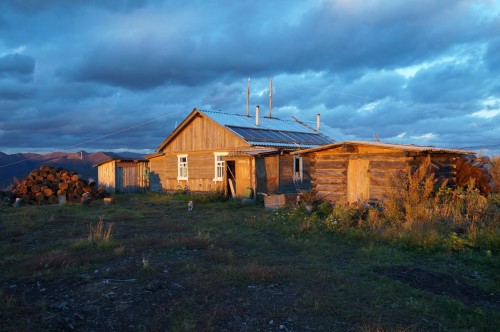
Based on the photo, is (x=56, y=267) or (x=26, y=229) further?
(x=26, y=229)

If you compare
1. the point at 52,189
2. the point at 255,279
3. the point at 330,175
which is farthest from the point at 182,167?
the point at 255,279

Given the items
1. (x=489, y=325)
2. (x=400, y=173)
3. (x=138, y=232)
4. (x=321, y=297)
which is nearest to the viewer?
(x=489, y=325)

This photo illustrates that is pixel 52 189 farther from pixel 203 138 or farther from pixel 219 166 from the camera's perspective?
pixel 219 166

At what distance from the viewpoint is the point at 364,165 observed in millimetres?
14312

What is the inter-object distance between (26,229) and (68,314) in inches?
311

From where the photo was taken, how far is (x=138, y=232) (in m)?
11.1

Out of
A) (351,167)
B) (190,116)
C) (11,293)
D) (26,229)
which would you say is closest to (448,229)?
(351,167)

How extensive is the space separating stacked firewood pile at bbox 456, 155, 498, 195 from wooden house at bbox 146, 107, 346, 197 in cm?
769

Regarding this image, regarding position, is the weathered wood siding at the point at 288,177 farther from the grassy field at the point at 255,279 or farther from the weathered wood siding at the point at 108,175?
the weathered wood siding at the point at 108,175

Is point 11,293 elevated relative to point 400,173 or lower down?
lower down

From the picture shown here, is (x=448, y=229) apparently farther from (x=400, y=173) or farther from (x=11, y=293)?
(x=11, y=293)

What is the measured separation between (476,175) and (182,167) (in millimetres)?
16226

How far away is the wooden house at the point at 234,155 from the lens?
20.3 m

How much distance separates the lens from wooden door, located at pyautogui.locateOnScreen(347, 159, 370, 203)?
14.2 metres
